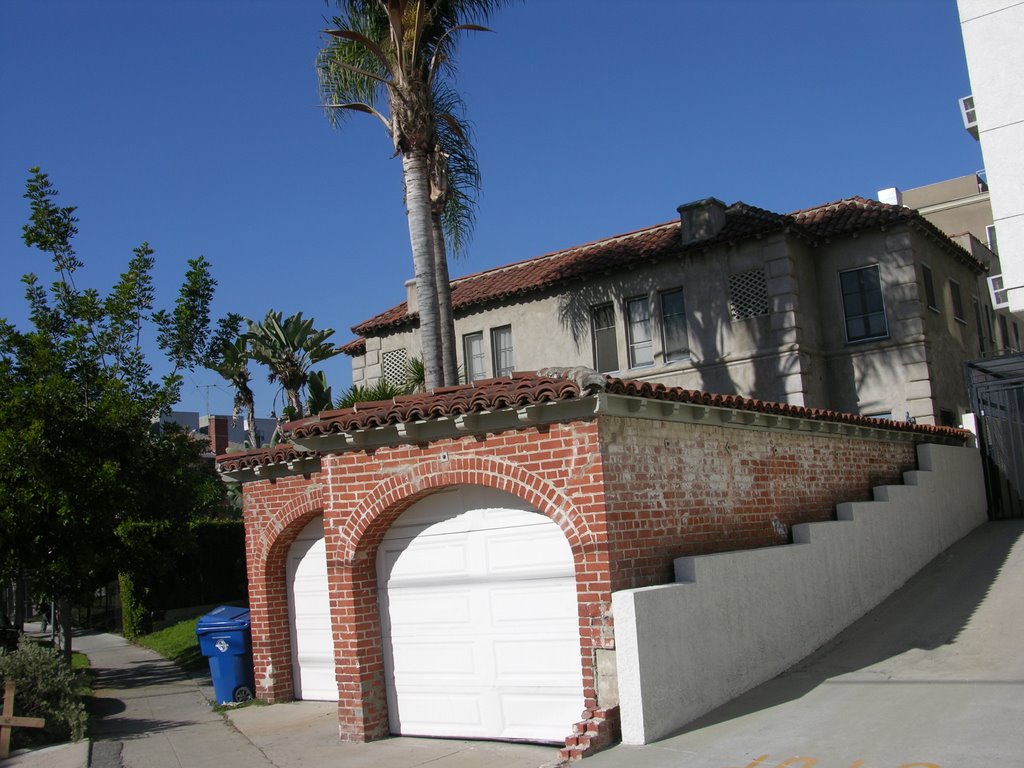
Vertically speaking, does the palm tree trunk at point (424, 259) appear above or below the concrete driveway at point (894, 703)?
above

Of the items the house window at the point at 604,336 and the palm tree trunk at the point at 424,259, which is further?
the house window at the point at 604,336

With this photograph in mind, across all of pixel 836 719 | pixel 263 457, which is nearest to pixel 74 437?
pixel 263 457

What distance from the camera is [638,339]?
22203 mm

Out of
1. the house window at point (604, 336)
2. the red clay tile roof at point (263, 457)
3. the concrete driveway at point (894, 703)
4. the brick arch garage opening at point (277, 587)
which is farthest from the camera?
the house window at point (604, 336)

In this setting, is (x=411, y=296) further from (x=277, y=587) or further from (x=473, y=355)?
(x=277, y=587)

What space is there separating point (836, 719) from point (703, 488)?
2602mm

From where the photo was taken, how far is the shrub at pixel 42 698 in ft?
36.3

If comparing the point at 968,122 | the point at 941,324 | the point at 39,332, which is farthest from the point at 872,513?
the point at 968,122

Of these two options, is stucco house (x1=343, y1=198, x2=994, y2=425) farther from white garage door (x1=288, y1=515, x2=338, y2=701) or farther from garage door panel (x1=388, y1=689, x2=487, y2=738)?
garage door panel (x1=388, y1=689, x2=487, y2=738)

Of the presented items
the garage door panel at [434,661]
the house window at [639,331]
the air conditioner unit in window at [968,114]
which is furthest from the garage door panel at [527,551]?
the air conditioner unit in window at [968,114]

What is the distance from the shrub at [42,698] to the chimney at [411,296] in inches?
613

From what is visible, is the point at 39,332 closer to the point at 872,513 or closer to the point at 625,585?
the point at 625,585

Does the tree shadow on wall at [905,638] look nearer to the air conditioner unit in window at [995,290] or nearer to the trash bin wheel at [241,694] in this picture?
the trash bin wheel at [241,694]

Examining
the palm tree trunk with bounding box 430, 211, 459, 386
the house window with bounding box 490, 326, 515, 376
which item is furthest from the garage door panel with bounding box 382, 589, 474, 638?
the house window with bounding box 490, 326, 515, 376
